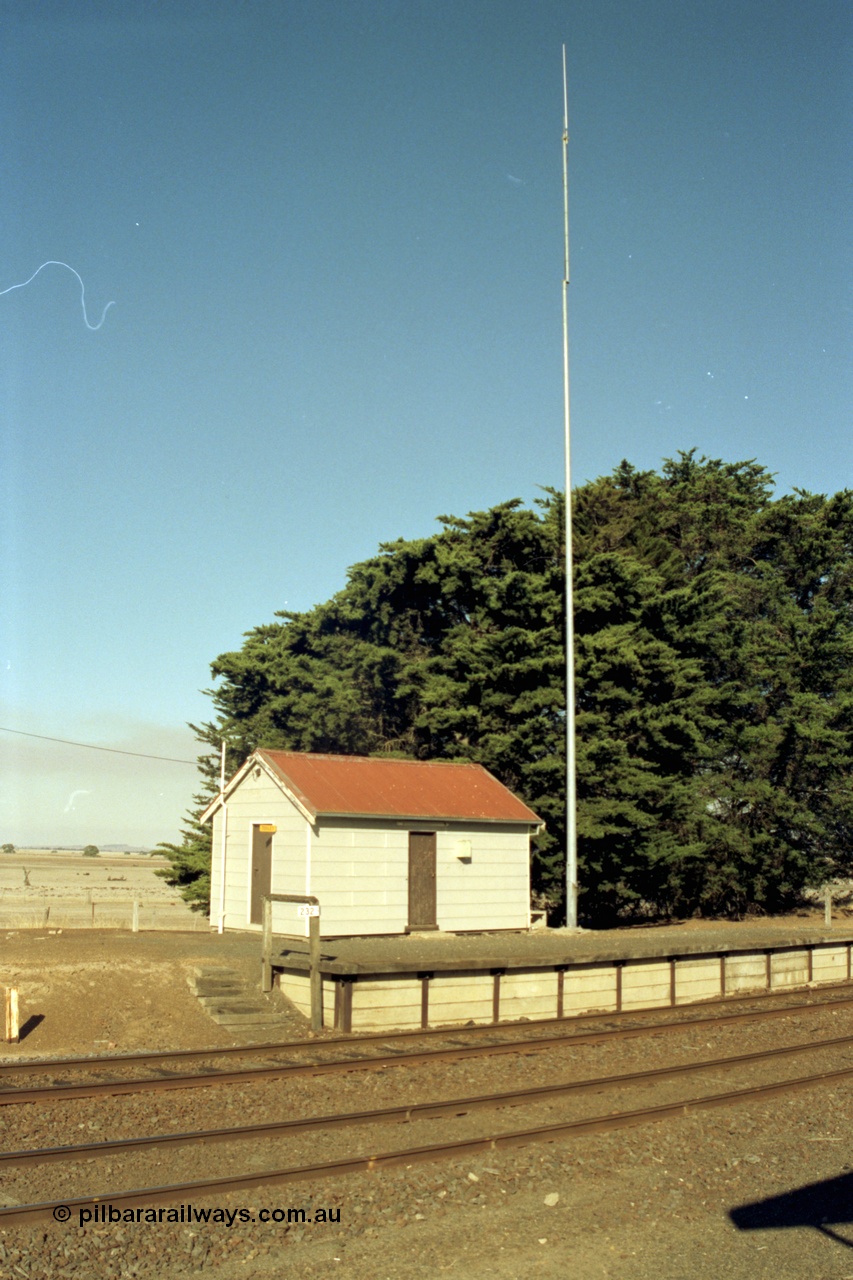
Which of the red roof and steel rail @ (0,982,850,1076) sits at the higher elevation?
the red roof

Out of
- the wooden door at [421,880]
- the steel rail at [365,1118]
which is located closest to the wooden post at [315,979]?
the steel rail at [365,1118]

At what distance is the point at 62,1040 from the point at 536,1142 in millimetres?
7225

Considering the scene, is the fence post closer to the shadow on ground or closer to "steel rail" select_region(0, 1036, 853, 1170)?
"steel rail" select_region(0, 1036, 853, 1170)

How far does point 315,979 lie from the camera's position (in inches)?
569

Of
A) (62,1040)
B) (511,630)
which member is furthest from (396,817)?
(511,630)

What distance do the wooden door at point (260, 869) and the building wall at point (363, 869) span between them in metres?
0.22

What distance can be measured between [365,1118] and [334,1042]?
12.7 feet

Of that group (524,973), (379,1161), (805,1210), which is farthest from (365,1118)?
(524,973)

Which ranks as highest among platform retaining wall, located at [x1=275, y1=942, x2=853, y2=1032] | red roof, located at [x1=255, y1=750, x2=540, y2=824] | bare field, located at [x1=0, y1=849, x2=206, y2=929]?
red roof, located at [x1=255, y1=750, x2=540, y2=824]

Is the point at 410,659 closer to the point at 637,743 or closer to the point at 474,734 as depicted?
the point at 474,734

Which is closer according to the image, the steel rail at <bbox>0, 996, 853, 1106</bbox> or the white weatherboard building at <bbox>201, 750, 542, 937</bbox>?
the steel rail at <bbox>0, 996, 853, 1106</bbox>

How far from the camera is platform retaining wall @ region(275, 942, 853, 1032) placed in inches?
571

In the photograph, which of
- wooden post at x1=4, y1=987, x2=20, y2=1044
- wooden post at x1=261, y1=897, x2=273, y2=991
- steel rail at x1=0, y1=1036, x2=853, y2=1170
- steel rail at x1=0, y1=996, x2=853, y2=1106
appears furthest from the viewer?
wooden post at x1=261, y1=897, x2=273, y2=991

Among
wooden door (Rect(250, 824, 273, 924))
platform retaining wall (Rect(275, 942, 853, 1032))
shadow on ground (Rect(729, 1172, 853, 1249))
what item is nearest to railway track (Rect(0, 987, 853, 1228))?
platform retaining wall (Rect(275, 942, 853, 1032))
